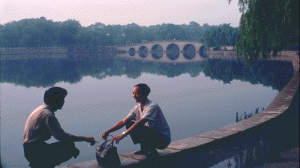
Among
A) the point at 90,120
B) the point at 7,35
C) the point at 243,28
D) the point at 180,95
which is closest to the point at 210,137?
the point at 243,28

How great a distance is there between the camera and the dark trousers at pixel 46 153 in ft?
11.2

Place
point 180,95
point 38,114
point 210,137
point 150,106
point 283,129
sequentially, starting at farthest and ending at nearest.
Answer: point 180,95
point 283,129
point 210,137
point 150,106
point 38,114

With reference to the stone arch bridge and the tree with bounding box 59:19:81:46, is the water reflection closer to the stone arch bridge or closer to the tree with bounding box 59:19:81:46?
the stone arch bridge

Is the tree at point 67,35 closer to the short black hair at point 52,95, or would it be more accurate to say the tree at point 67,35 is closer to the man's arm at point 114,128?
the man's arm at point 114,128

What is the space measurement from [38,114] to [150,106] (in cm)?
133

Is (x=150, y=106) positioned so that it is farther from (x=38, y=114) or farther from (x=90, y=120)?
(x=90, y=120)

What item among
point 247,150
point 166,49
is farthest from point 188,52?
point 247,150

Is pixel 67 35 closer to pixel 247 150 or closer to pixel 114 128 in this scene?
pixel 247 150

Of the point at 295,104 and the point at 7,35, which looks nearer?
the point at 295,104

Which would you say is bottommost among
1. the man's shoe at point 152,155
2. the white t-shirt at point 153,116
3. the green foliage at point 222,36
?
the man's shoe at point 152,155

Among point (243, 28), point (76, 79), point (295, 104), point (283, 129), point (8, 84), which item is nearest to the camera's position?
point (283, 129)

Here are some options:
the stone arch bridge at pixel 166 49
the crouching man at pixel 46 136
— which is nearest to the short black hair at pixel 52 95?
the crouching man at pixel 46 136

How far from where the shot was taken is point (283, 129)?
5.96 metres

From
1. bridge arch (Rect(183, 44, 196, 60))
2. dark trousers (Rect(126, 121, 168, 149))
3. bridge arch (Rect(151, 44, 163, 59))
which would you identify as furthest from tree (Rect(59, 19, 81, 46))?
dark trousers (Rect(126, 121, 168, 149))
